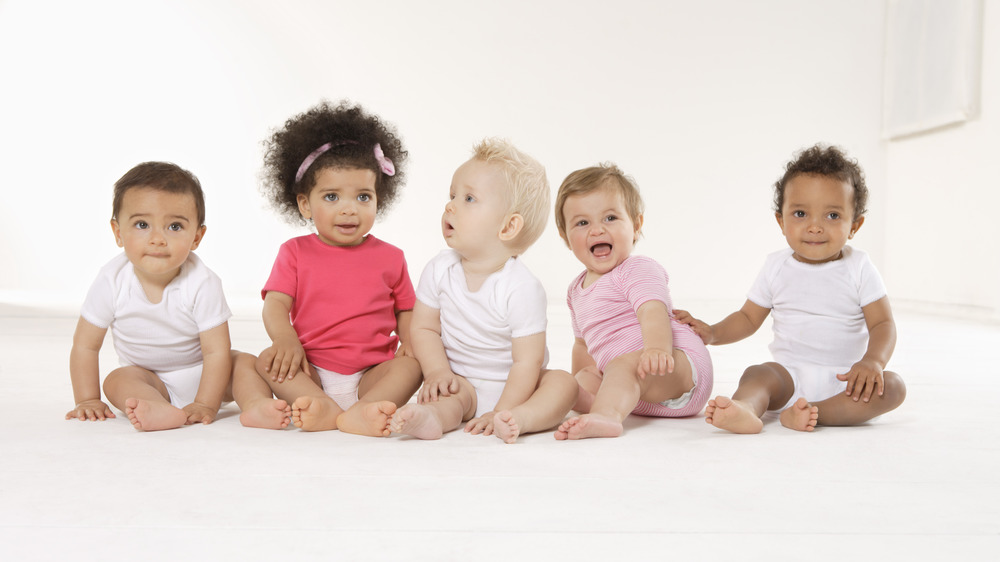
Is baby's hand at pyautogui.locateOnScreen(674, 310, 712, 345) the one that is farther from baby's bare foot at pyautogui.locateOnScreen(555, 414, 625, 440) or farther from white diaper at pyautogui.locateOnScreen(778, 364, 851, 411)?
baby's bare foot at pyautogui.locateOnScreen(555, 414, 625, 440)

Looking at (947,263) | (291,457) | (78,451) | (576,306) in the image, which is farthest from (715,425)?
(947,263)

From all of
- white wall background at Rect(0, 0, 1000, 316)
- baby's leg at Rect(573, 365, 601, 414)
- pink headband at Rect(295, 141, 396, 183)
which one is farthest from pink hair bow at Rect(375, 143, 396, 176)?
white wall background at Rect(0, 0, 1000, 316)

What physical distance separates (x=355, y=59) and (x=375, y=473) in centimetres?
484

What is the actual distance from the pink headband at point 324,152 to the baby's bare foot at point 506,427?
68 centimetres

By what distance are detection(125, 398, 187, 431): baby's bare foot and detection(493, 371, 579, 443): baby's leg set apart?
60 cm

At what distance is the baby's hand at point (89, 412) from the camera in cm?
168

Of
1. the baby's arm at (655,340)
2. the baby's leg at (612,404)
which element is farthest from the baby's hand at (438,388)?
the baby's arm at (655,340)

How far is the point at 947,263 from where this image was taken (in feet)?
16.2

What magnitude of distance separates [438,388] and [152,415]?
0.53 meters

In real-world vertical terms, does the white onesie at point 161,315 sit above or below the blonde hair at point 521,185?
below

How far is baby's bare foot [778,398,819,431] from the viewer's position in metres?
1.62

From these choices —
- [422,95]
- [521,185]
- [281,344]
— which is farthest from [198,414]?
[422,95]

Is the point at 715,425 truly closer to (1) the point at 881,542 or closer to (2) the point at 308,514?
(1) the point at 881,542

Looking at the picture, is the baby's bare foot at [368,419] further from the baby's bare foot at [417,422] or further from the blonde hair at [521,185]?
the blonde hair at [521,185]
